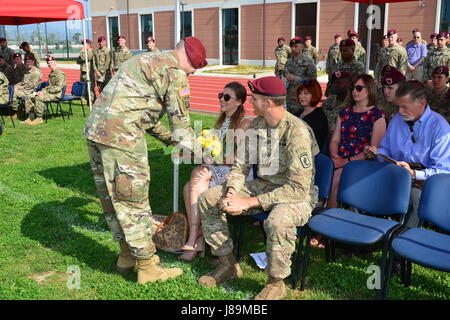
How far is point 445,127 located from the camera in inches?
138

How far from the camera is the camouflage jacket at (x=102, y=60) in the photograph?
11.8 meters

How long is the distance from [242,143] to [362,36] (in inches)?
898

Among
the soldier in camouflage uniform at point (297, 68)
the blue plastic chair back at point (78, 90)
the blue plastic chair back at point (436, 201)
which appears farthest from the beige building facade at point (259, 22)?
the blue plastic chair back at point (436, 201)

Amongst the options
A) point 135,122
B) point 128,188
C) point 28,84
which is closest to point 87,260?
point 128,188

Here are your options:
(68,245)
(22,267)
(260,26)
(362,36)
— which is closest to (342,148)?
(68,245)

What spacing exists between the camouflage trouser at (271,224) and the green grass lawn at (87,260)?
295mm

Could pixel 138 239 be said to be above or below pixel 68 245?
above

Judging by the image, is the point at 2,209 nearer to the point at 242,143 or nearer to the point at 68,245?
the point at 68,245

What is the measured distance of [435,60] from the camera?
967 centimetres

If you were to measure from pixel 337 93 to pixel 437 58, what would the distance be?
579 centimetres

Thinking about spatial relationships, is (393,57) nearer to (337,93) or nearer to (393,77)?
(337,93)

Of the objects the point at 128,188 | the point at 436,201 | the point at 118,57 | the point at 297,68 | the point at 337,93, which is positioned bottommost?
the point at 436,201

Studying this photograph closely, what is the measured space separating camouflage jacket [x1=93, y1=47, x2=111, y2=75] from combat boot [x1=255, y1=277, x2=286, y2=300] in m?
9.98

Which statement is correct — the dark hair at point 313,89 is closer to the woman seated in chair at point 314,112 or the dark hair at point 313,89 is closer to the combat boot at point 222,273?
the woman seated in chair at point 314,112
